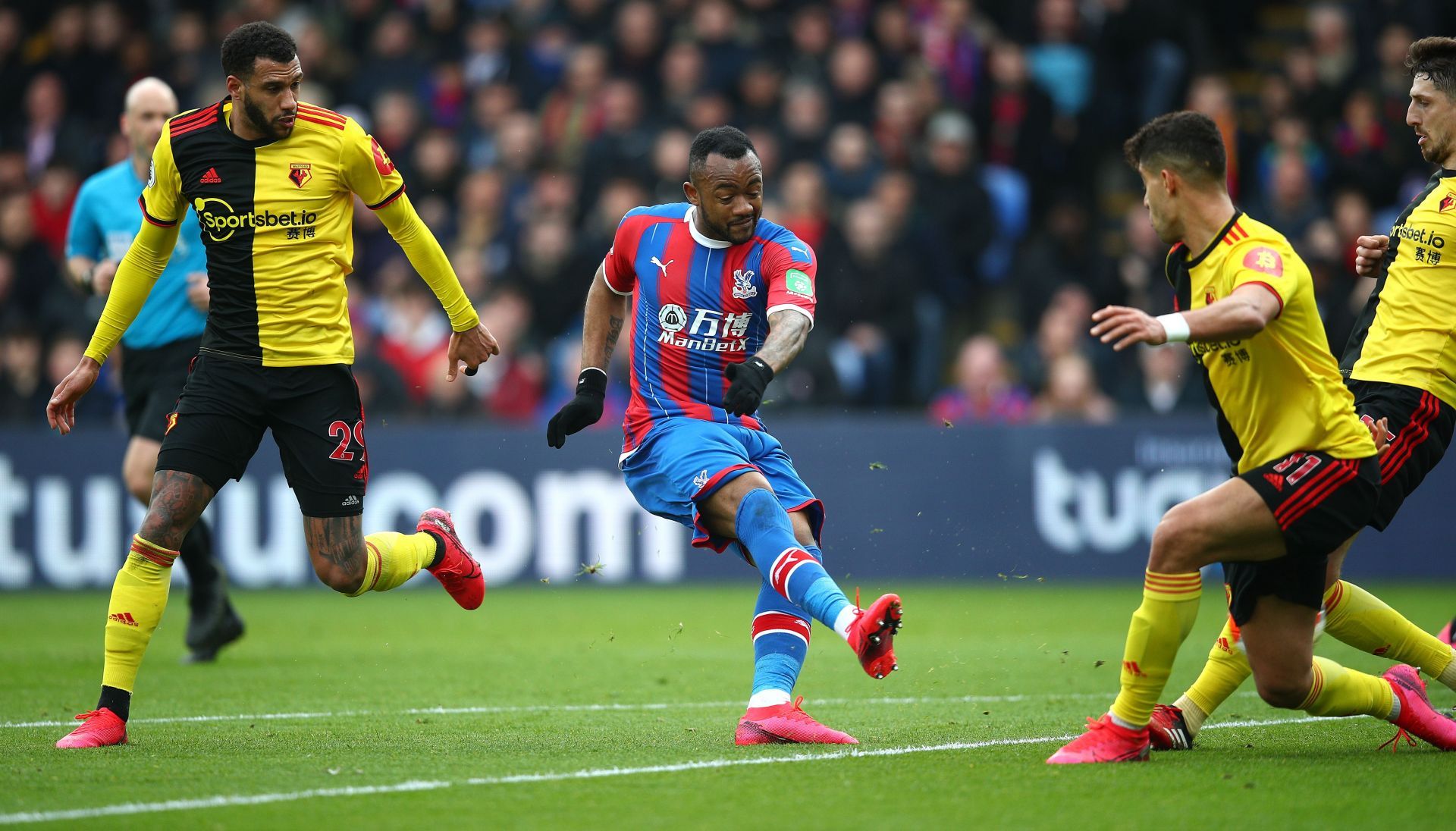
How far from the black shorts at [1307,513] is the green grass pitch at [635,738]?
24.8 inches

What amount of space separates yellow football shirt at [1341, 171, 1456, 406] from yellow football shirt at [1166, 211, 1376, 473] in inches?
32.2

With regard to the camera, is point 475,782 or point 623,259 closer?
point 475,782

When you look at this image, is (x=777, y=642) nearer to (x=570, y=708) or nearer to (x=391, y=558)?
(x=570, y=708)

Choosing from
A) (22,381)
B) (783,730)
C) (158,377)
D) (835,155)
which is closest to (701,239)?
(783,730)

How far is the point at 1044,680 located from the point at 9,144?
13647 mm

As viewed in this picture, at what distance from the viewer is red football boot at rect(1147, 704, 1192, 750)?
6.09 meters

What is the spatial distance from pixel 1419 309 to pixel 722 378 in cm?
280

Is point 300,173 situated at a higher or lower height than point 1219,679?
higher

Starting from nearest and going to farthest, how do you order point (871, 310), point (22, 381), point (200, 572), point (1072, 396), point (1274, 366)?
point (1274, 366)
point (200, 572)
point (1072, 396)
point (871, 310)
point (22, 381)

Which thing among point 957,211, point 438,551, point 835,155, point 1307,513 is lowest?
point 438,551

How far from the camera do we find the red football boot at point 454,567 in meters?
7.47

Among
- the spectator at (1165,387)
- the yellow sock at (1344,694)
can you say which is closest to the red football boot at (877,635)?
the yellow sock at (1344,694)

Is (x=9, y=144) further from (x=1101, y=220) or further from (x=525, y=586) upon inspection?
(x=1101, y=220)

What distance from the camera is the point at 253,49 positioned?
6.33 meters
